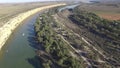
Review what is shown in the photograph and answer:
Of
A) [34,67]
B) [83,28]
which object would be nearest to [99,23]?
[83,28]

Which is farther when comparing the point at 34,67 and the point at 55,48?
the point at 55,48

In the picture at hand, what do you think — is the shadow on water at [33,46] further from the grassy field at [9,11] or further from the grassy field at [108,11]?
the grassy field at [108,11]

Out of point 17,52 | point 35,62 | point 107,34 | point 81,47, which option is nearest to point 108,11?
point 107,34

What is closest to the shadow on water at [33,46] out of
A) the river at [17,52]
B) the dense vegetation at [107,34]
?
the river at [17,52]

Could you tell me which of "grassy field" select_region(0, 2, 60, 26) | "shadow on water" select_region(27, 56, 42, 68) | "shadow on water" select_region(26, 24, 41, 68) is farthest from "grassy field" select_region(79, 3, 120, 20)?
"shadow on water" select_region(27, 56, 42, 68)

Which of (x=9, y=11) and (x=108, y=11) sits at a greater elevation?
(x=9, y=11)

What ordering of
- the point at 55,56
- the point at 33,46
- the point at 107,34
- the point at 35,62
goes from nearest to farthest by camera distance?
the point at 35,62, the point at 55,56, the point at 33,46, the point at 107,34

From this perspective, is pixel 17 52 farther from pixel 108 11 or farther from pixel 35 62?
pixel 108 11

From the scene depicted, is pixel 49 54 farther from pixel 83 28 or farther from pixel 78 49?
pixel 83 28

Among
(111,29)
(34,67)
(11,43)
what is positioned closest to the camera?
(34,67)
